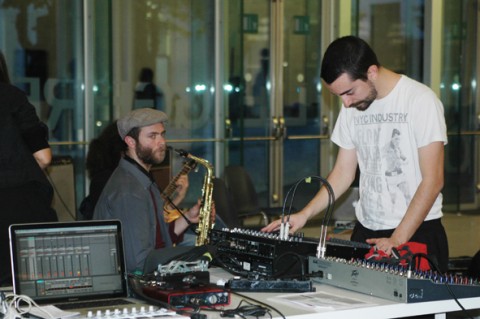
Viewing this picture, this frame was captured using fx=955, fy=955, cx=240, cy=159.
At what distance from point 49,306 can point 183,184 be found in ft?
8.33

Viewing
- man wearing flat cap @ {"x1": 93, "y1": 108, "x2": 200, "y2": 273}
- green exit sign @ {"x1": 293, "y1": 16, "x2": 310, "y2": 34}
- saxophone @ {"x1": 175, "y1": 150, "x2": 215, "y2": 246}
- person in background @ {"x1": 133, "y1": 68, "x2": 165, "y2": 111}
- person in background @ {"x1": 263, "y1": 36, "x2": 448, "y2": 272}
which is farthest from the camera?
green exit sign @ {"x1": 293, "y1": 16, "x2": 310, "y2": 34}

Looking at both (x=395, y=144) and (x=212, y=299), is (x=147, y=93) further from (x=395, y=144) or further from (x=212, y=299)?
(x=212, y=299)

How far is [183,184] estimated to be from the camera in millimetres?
5535

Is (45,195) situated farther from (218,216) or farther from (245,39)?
(245,39)

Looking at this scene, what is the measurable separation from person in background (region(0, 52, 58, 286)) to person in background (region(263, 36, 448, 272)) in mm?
992

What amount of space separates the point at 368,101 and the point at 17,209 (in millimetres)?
1492

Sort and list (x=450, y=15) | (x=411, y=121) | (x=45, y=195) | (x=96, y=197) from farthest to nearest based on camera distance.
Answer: (x=450, y=15)
(x=96, y=197)
(x=45, y=195)
(x=411, y=121)

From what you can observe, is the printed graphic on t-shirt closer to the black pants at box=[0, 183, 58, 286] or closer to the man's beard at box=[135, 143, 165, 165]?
the man's beard at box=[135, 143, 165, 165]

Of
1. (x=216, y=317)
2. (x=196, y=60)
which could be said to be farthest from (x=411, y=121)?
(x=196, y=60)

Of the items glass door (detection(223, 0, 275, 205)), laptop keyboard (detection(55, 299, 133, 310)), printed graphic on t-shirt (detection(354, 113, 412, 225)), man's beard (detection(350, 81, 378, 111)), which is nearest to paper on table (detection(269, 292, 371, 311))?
laptop keyboard (detection(55, 299, 133, 310))

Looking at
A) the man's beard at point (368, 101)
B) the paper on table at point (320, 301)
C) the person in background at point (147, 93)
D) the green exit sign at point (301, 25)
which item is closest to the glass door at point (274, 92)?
the green exit sign at point (301, 25)

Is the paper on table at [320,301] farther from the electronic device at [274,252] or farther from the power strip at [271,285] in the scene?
the electronic device at [274,252]

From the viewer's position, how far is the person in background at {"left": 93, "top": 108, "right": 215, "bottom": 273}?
4148 millimetres

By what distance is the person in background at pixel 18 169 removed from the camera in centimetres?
389
